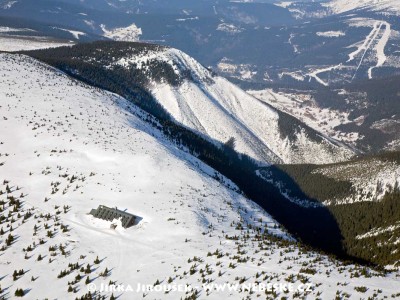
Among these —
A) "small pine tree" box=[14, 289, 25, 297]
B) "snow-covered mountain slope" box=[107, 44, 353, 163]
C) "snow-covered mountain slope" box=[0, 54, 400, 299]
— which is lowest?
"snow-covered mountain slope" box=[107, 44, 353, 163]

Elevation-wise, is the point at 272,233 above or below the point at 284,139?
above

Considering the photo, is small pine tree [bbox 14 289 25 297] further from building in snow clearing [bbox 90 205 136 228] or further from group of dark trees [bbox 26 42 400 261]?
group of dark trees [bbox 26 42 400 261]

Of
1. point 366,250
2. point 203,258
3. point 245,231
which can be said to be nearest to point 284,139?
point 366,250

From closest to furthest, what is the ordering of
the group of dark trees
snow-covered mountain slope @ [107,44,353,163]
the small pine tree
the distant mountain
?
the small pine tree, the group of dark trees, the distant mountain, snow-covered mountain slope @ [107,44,353,163]

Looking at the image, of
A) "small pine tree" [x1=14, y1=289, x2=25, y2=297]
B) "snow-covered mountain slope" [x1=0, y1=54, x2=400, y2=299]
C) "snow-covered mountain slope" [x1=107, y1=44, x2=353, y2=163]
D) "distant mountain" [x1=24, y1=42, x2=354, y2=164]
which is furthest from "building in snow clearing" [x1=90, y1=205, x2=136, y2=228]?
"snow-covered mountain slope" [x1=107, y1=44, x2=353, y2=163]

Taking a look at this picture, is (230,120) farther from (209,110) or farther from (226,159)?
(226,159)

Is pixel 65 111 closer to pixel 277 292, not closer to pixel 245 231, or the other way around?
pixel 245 231

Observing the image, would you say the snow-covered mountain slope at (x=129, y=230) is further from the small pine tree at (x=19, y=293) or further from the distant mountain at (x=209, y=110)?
the distant mountain at (x=209, y=110)
